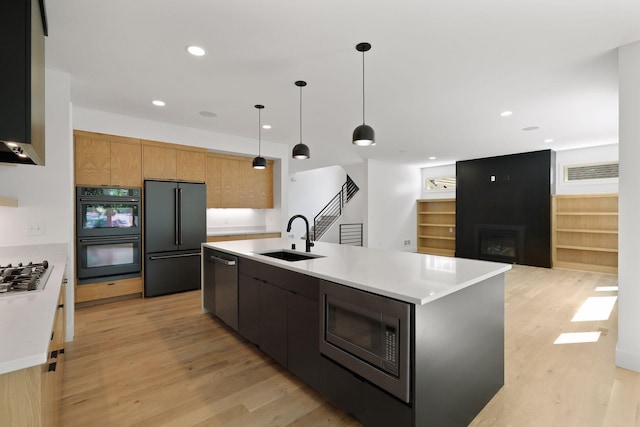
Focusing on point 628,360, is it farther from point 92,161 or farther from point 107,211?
point 92,161

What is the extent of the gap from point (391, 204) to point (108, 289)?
6.92 m

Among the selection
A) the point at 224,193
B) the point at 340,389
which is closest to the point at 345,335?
the point at 340,389

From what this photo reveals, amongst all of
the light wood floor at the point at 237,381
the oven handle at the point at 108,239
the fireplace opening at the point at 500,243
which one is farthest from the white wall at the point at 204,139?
the fireplace opening at the point at 500,243

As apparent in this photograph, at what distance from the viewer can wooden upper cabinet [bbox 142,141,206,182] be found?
4.54 m

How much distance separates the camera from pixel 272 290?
A: 249 cm

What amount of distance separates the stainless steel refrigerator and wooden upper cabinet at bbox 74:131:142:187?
27 cm

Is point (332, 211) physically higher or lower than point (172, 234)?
higher

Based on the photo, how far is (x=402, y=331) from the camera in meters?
1.49

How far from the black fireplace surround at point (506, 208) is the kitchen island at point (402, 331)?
5.81m

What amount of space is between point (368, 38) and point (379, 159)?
5.81 metres

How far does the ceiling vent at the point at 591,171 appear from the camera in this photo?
6.26 meters

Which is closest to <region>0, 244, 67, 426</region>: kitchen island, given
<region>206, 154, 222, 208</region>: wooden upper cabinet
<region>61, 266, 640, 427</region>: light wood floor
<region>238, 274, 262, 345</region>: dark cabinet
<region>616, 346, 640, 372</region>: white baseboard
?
<region>61, 266, 640, 427</region>: light wood floor

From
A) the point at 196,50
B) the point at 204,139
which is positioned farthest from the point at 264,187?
the point at 196,50

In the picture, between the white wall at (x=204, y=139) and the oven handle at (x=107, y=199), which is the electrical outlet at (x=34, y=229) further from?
the white wall at (x=204, y=139)
